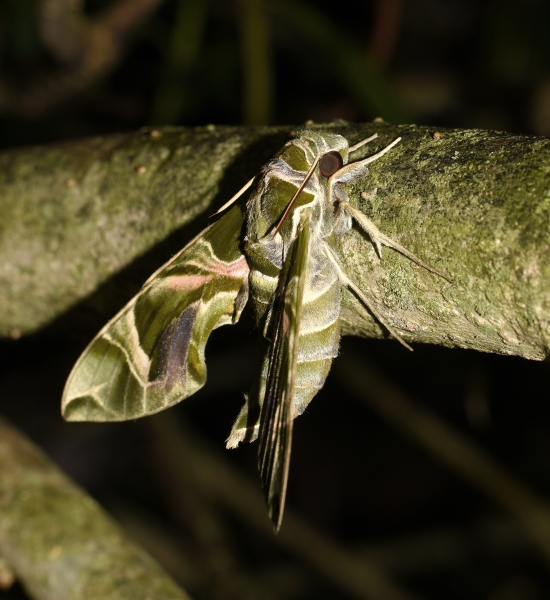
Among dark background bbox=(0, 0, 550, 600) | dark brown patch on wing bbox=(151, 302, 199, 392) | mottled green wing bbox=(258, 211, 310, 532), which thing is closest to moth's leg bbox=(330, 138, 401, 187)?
mottled green wing bbox=(258, 211, 310, 532)

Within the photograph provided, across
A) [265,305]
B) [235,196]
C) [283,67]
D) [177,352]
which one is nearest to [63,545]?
[177,352]

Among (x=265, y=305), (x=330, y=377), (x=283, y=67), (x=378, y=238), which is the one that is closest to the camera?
(x=378, y=238)

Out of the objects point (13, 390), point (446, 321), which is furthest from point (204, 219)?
point (13, 390)

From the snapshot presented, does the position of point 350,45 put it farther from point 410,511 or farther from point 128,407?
point 410,511

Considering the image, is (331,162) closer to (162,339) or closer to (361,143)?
(361,143)

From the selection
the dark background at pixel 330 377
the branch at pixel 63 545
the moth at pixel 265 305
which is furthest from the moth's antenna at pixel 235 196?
the dark background at pixel 330 377

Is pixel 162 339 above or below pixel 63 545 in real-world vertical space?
above

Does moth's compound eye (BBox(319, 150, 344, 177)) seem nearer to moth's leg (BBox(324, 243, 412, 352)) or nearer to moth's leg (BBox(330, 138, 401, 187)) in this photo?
moth's leg (BBox(330, 138, 401, 187))
